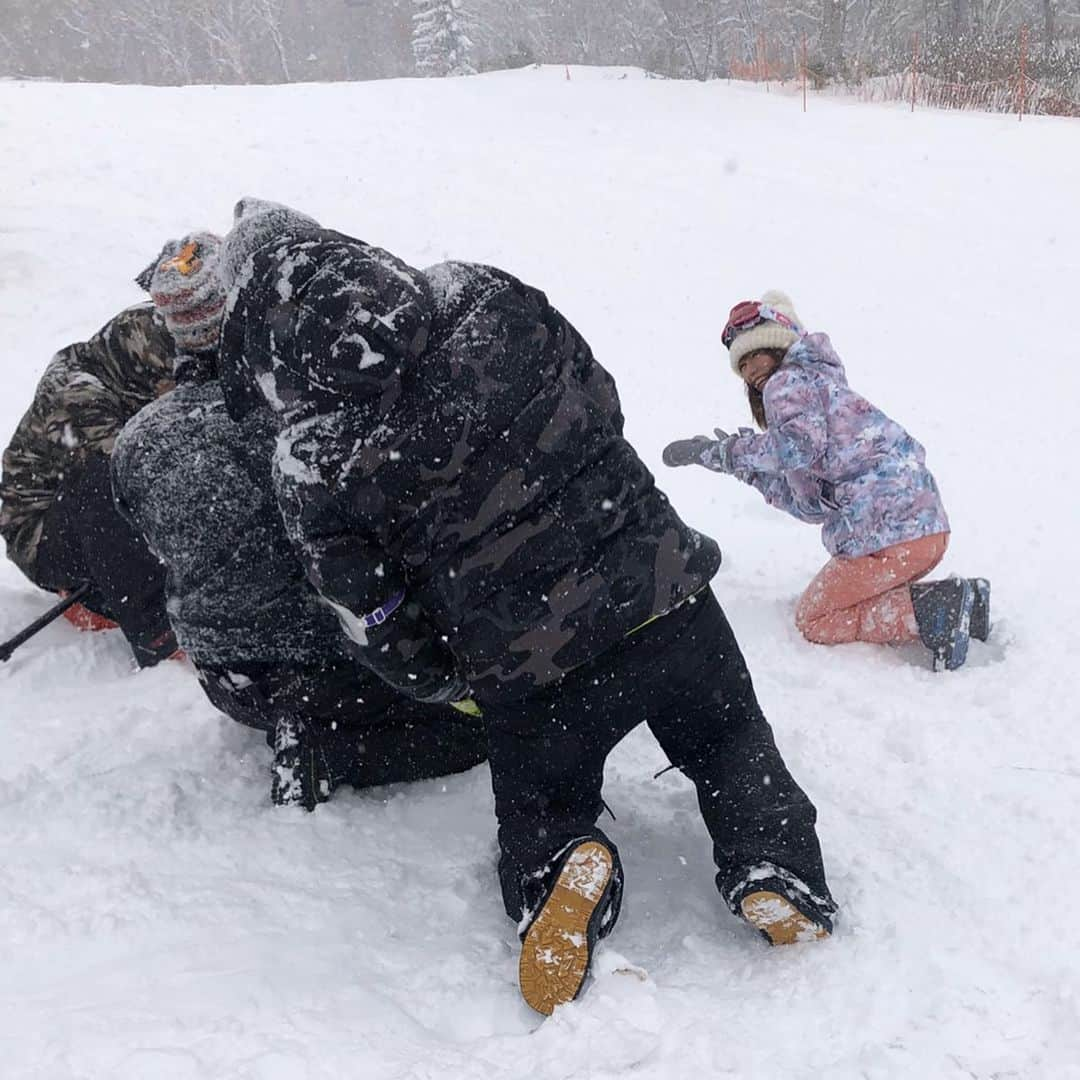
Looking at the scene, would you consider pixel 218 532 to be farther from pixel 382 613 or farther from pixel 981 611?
pixel 981 611

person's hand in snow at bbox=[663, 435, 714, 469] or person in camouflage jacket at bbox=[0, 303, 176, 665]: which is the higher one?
person in camouflage jacket at bbox=[0, 303, 176, 665]

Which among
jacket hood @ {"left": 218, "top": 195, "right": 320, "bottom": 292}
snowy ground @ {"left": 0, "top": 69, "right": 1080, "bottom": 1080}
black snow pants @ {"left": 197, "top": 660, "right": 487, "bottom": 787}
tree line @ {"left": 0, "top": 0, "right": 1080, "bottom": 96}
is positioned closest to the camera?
snowy ground @ {"left": 0, "top": 69, "right": 1080, "bottom": 1080}

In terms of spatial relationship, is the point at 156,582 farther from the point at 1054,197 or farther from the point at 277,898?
the point at 1054,197

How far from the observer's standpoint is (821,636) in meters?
3.71

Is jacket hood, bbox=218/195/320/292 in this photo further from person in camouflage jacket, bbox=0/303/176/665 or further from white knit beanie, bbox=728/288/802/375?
white knit beanie, bbox=728/288/802/375

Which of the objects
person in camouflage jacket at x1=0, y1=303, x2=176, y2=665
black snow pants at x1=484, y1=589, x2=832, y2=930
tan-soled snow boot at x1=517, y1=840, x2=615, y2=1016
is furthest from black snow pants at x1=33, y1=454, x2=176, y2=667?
tan-soled snow boot at x1=517, y1=840, x2=615, y2=1016

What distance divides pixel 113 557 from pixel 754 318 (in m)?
2.48

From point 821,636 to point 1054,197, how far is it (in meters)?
8.69

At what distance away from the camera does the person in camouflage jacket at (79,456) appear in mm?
3373

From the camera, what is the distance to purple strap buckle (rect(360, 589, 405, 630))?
2.13m

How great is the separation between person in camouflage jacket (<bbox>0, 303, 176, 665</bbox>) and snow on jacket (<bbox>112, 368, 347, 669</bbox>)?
2.42ft

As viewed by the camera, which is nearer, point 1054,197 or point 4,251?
point 4,251

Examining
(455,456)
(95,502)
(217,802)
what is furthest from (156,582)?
(455,456)

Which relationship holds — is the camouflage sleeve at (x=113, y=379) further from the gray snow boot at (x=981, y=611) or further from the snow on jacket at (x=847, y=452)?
the gray snow boot at (x=981, y=611)
